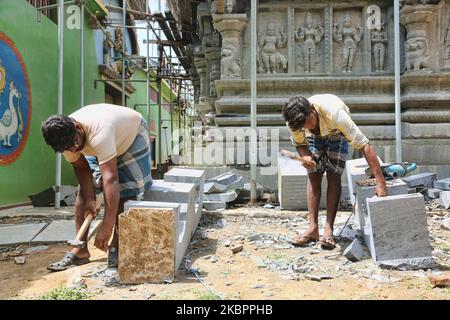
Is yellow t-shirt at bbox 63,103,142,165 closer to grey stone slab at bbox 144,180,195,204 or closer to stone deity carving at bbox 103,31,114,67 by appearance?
grey stone slab at bbox 144,180,195,204

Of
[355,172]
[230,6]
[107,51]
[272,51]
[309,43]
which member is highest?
[107,51]

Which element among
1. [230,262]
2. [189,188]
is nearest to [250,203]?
[189,188]

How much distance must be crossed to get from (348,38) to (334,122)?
146 inches

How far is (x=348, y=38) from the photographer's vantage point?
247 inches

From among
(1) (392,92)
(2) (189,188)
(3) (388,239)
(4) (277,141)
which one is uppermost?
(1) (392,92)

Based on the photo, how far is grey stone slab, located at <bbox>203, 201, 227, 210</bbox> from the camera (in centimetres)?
481

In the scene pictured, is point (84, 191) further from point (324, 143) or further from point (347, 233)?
point (347, 233)

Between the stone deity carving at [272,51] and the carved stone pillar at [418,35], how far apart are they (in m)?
1.78

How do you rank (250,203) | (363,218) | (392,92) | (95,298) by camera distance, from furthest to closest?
(392,92) → (250,203) → (363,218) → (95,298)

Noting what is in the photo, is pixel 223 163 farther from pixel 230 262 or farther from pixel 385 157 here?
pixel 230 262

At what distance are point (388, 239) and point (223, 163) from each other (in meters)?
3.37

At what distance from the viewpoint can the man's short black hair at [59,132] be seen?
98.3 inches

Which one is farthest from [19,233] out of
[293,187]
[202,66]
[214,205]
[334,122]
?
[202,66]
